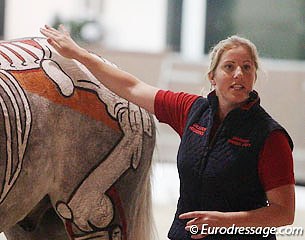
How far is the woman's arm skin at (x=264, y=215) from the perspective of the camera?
3.57 ft

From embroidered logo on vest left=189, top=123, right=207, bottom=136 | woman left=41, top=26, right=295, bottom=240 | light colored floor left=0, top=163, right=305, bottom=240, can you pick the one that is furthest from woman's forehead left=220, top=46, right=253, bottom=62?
light colored floor left=0, top=163, right=305, bottom=240

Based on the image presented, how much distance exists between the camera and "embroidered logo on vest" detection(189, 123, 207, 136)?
116cm

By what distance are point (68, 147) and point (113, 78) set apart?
16cm

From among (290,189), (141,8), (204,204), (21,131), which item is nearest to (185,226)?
(204,204)

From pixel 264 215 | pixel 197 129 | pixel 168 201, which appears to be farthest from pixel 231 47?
pixel 168 201

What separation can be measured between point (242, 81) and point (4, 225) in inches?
20.7

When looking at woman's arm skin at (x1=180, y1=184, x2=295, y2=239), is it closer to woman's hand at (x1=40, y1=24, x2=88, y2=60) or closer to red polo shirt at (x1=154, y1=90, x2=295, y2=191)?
red polo shirt at (x1=154, y1=90, x2=295, y2=191)

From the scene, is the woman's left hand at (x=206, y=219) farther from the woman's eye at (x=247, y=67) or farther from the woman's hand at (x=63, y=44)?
the woman's hand at (x=63, y=44)

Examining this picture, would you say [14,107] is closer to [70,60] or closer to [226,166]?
[70,60]

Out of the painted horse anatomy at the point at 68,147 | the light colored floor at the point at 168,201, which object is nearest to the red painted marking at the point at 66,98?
the painted horse anatomy at the point at 68,147

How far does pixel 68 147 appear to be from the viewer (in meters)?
1.25

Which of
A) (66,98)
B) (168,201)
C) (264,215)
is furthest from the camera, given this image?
(168,201)

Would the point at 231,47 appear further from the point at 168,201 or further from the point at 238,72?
the point at 168,201

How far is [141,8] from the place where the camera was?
4301 millimetres
